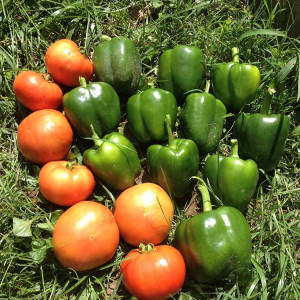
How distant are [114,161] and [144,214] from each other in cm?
45

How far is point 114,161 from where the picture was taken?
3051 mm

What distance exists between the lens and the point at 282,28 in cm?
372

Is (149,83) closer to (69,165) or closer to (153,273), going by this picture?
(69,165)

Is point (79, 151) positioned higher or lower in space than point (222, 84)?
lower

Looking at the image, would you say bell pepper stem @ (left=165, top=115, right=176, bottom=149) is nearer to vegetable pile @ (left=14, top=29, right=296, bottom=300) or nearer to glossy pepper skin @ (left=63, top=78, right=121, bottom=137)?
vegetable pile @ (left=14, top=29, right=296, bottom=300)

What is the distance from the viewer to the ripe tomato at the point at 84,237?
9.18 ft

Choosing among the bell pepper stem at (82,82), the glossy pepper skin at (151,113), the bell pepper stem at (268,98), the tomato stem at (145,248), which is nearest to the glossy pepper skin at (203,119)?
the glossy pepper skin at (151,113)

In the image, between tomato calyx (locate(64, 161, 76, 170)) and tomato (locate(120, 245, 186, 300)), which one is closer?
tomato (locate(120, 245, 186, 300))

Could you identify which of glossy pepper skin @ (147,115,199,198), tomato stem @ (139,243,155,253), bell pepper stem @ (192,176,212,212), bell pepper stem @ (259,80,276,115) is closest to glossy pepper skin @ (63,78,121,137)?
glossy pepper skin @ (147,115,199,198)

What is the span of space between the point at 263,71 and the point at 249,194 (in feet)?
3.64

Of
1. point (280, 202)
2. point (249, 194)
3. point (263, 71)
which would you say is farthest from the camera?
point (263, 71)

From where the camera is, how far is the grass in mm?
3012

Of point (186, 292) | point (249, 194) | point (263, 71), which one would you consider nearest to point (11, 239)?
point (186, 292)

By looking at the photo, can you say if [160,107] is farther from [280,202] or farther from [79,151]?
[280,202]
